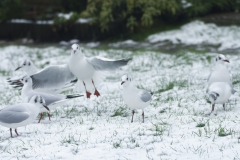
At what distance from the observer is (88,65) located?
22.8 feet

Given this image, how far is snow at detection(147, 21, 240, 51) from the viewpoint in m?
12.6

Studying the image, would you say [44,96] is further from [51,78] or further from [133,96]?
[133,96]

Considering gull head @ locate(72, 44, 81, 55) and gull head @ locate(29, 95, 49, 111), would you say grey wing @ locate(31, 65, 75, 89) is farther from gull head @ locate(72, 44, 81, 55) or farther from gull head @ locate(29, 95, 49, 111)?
gull head @ locate(29, 95, 49, 111)

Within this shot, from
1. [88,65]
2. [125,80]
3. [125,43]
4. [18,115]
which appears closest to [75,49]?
[88,65]

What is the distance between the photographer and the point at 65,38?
15.4 metres

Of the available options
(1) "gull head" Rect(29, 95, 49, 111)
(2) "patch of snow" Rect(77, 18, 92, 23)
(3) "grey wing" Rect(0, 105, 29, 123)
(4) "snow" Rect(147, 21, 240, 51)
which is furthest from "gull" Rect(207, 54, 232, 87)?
(2) "patch of snow" Rect(77, 18, 92, 23)

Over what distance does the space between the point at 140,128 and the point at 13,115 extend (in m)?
1.50

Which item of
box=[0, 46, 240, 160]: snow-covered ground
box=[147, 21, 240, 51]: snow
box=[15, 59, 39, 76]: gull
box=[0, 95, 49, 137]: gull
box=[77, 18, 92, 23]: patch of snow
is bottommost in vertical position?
box=[0, 46, 240, 160]: snow-covered ground

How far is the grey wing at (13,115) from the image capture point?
→ 17.0 ft

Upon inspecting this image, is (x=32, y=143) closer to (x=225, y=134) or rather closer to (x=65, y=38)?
(x=225, y=134)

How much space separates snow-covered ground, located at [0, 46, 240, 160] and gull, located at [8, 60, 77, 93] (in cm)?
37

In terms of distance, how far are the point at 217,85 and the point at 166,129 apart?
1.36 metres

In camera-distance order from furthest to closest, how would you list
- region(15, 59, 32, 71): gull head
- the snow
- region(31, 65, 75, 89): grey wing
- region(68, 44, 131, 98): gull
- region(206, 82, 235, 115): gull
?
the snow, region(15, 59, 32, 71): gull head, region(31, 65, 75, 89): grey wing, region(68, 44, 131, 98): gull, region(206, 82, 235, 115): gull

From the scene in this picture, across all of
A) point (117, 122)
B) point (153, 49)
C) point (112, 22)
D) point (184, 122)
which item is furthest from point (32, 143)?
point (112, 22)
